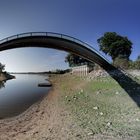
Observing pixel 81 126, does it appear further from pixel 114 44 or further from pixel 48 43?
pixel 114 44

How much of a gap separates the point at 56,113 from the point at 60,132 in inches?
306

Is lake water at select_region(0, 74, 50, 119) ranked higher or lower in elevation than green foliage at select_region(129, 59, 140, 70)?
lower

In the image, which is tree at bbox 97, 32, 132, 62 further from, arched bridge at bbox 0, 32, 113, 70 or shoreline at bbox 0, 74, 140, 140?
shoreline at bbox 0, 74, 140, 140

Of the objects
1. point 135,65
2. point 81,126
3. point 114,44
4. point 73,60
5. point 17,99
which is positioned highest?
point 114,44

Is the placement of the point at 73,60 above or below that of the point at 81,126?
above

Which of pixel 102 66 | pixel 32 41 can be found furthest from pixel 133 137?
pixel 102 66

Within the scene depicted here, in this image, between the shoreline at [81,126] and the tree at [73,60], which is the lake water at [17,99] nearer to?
the shoreline at [81,126]

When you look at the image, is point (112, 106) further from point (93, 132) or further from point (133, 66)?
point (133, 66)

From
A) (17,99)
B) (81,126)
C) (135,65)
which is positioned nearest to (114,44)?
(135,65)

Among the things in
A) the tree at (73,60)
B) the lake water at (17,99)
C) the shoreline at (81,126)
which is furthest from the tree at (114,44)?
the shoreline at (81,126)

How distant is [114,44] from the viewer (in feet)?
328

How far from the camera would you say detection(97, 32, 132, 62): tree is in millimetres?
100125

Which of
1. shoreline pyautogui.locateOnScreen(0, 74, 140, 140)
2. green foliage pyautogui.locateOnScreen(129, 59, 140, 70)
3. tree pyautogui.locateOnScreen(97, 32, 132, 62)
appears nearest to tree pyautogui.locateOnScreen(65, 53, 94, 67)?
tree pyautogui.locateOnScreen(97, 32, 132, 62)

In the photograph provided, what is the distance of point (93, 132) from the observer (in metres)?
17.7
